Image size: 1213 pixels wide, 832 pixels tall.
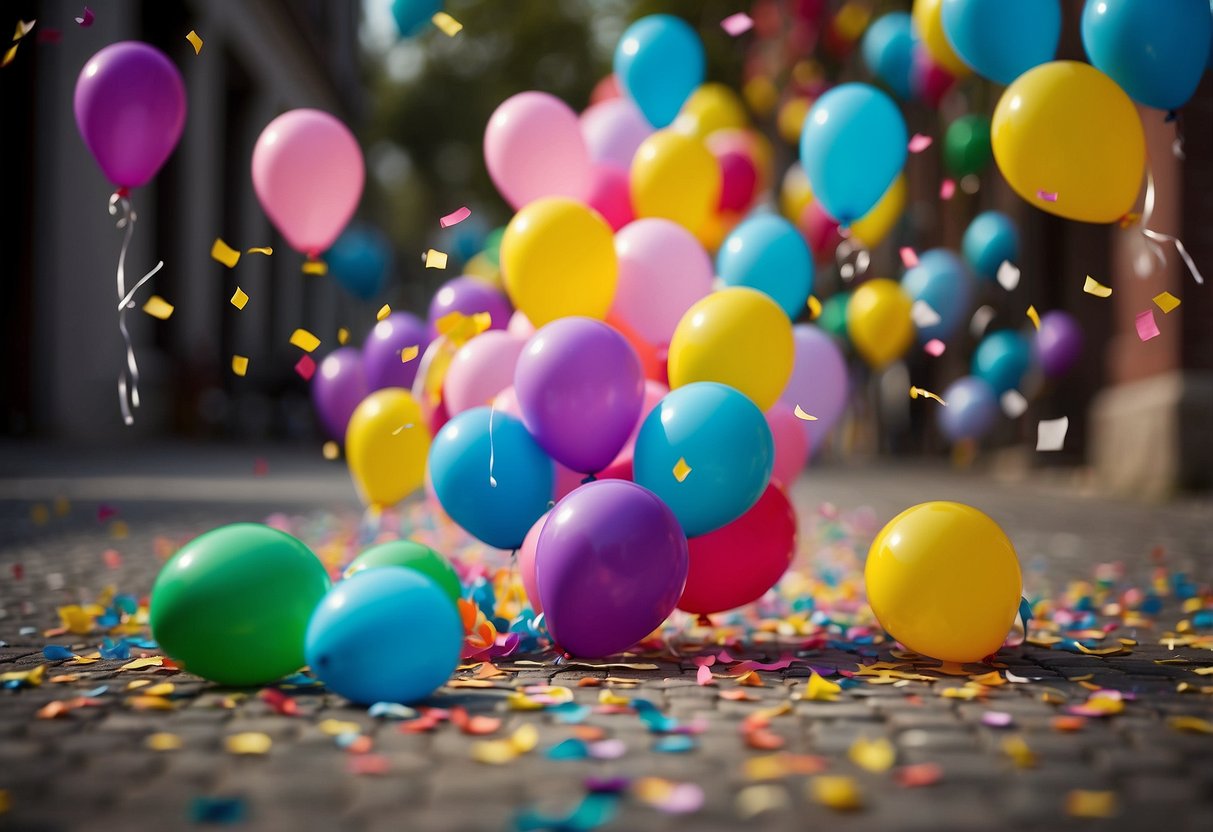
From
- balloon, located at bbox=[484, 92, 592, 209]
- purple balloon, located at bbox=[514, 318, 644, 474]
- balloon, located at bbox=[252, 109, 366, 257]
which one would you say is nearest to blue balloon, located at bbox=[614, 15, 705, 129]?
balloon, located at bbox=[484, 92, 592, 209]

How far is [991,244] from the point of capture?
22.3ft

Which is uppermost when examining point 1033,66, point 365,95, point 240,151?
point 365,95

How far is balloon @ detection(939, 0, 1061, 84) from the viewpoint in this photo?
4.15 meters

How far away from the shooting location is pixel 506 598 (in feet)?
14.9

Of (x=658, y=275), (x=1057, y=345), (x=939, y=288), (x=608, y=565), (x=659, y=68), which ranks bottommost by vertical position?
(x=608, y=565)

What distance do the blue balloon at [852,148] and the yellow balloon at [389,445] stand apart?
6.38ft

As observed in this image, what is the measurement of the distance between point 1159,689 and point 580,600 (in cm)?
170

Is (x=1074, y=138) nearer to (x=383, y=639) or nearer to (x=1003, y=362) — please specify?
(x=383, y=639)

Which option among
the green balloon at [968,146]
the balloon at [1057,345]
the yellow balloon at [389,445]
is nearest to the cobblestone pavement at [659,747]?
the yellow balloon at [389,445]

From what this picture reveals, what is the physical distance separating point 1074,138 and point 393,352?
9.87 feet

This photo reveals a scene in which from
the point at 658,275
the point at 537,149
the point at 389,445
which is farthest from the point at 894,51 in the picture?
the point at 389,445

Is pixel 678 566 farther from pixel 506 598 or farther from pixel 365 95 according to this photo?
pixel 365 95

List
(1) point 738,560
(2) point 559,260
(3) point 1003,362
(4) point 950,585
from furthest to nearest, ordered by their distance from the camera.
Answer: (3) point 1003,362 < (2) point 559,260 < (1) point 738,560 < (4) point 950,585

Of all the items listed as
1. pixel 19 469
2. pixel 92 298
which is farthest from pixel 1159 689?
pixel 92 298
